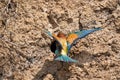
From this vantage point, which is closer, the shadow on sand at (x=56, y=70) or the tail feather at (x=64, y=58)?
the tail feather at (x=64, y=58)

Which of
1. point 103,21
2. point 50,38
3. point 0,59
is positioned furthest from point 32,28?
point 103,21

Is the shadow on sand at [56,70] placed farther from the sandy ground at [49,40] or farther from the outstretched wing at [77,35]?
the outstretched wing at [77,35]

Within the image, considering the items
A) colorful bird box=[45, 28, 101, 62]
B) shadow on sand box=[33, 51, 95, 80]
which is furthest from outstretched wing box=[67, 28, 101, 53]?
shadow on sand box=[33, 51, 95, 80]

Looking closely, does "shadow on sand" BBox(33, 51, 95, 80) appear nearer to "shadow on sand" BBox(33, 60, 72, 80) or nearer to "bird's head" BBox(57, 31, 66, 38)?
"shadow on sand" BBox(33, 60, 72, 80)

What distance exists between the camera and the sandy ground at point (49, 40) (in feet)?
7.66

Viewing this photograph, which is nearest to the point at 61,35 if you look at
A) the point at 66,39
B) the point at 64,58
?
the point at 66,39

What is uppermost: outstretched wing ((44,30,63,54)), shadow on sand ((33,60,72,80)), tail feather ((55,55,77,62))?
outstretched wing ((44,30,63,54))

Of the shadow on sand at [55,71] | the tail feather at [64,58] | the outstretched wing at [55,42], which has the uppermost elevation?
the outstretched wing at [55,42]

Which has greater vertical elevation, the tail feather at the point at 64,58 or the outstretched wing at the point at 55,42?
the outstretched wing at the point at 55,42

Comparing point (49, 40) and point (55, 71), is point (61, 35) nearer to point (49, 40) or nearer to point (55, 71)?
point (49, 40)

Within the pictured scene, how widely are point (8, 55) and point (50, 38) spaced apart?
276mm

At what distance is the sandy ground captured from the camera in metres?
2.34

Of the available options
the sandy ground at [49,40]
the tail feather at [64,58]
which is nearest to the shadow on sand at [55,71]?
the sandy ground at [49,40]

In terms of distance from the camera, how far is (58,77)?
2.34 meters
